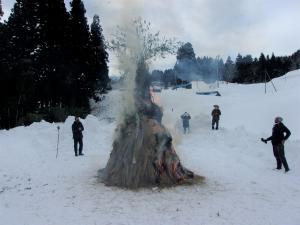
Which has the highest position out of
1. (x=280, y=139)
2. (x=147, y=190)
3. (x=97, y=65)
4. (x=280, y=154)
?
(x=97, y=65)

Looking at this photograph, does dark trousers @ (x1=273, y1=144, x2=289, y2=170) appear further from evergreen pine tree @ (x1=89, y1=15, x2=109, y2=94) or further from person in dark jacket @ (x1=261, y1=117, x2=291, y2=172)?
evergreen pine tree @ (x1=89, y1=15, x2=109, y2=94)

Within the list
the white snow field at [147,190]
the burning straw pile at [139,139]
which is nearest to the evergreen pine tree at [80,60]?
the white snow field at [147,190]

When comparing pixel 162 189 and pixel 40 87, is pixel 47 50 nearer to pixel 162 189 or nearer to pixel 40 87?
pixel 40 87

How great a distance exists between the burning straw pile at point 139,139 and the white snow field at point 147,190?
2.55ft

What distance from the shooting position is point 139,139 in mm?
15852

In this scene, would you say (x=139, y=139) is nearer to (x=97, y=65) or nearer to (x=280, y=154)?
(x=280, y=154)

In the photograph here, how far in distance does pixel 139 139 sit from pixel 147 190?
2.25 m

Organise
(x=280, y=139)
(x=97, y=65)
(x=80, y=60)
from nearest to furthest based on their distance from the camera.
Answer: (x=280, y=139) → (x=80, y=60) → (x=97, y=65)

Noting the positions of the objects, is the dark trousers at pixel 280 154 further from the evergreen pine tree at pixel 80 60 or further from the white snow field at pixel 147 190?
the evergreen pine tree at pixel 80 60

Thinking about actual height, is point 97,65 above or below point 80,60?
below

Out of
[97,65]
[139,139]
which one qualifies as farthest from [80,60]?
[139,139]

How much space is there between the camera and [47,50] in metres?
41.7

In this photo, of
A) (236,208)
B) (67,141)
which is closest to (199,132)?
(67,141)

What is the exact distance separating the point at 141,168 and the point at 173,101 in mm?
39969
